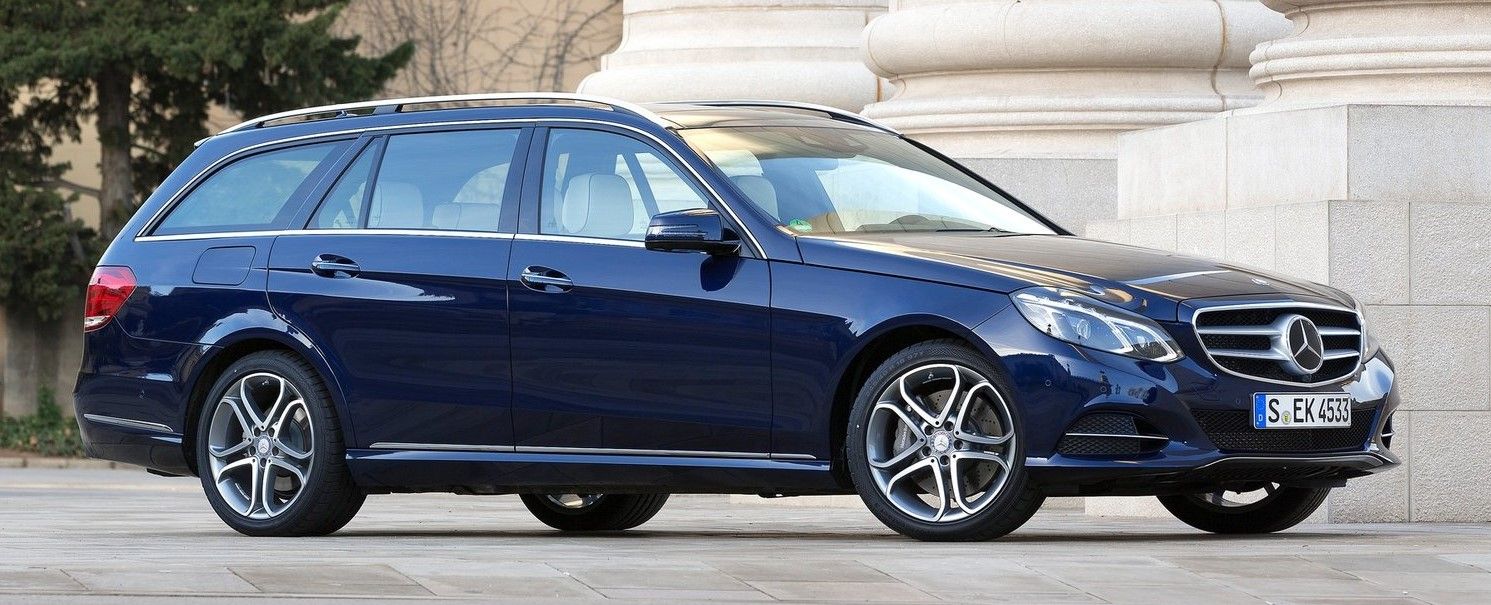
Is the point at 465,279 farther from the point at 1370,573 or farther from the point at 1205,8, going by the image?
the point at 1205,8

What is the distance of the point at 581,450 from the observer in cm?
867

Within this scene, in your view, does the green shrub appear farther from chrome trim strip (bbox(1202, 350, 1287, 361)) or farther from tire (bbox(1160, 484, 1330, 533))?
chrome trim strip (bbox(1202, 350, 1287, 361))

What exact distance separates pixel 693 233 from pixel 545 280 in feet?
2.31

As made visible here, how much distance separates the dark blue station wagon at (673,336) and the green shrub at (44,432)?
69.1ft

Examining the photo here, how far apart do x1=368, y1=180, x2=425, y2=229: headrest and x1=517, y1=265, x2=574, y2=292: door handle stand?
65 centimetres

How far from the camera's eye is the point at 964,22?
1374 centimetres

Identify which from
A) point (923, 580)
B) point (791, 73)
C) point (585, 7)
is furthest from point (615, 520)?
point (585, 7)

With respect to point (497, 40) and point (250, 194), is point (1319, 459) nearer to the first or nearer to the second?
point (250, 194)

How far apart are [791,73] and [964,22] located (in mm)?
2873

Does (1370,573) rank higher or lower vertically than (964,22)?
lower

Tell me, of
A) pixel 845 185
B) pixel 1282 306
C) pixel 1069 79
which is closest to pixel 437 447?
pixel 845 185

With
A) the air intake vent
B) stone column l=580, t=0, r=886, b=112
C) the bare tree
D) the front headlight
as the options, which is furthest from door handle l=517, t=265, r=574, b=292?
the bare tree

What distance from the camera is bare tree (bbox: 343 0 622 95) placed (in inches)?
1297

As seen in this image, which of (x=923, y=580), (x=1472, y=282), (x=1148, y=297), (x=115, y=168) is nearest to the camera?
(x=923, y=580)
